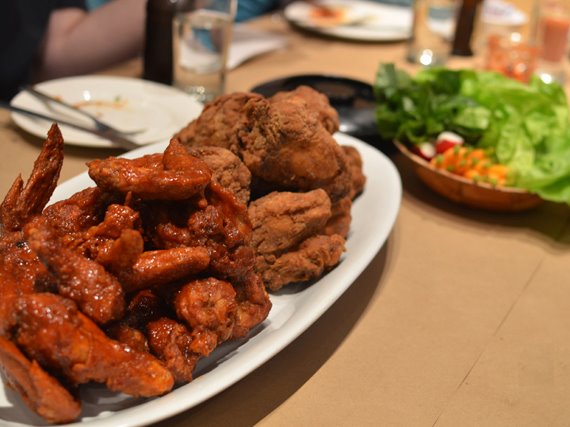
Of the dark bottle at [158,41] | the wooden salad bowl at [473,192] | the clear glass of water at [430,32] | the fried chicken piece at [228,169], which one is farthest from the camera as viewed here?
the clear glass of water at [430,32]

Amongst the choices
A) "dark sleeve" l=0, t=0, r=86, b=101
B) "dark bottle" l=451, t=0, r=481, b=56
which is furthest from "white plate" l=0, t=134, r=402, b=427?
"dark bottle" l=451, t=0, r=481, b=56

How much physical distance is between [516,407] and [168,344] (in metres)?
0.85

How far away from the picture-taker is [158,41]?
121 inches

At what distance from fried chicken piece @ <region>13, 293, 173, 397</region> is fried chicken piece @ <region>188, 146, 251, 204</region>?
54 cm

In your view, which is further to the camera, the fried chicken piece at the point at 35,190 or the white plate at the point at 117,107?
the white plate at the point at 117,107

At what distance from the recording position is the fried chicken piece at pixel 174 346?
1.22 metres

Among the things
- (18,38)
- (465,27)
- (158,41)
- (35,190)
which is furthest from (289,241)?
(465,27)

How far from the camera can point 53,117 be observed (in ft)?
8.13

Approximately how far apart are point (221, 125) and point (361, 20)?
294cm

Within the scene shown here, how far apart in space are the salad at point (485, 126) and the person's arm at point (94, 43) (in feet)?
5.74

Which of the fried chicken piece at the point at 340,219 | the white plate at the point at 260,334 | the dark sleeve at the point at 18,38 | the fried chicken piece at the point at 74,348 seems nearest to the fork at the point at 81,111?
the white plate at the point at 260,334

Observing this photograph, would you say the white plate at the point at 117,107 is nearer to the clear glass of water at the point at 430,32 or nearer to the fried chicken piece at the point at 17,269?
the fried chicken piece at the point at 17,269

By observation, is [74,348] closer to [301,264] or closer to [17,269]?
[17,269]

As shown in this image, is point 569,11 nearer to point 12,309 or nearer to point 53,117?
point 53,117
